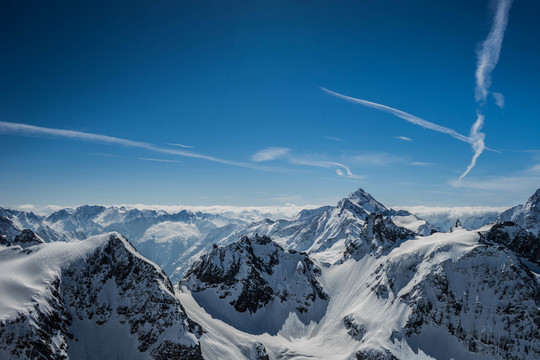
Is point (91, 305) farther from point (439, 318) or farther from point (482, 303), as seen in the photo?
point (482, 303)

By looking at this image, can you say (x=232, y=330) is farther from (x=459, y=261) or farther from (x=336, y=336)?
(x=459, y=261)

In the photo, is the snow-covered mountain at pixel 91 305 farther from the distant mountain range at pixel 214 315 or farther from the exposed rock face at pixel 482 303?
the exposed rock face at pixel 482 303

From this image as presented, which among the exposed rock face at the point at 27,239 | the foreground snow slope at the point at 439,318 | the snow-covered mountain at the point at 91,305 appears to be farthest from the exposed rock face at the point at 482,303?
the exposed rock face at the point at 27,239

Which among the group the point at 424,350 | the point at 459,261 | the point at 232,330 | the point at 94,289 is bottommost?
the point at 232,330

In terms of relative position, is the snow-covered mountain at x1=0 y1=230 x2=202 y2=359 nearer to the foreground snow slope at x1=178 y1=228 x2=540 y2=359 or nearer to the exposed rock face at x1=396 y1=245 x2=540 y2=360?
the foreground snow slope at x1=178 y1=228 x2=540 y2=359

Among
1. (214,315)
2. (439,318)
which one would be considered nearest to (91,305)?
(214,315)

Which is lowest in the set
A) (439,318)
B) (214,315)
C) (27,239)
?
(214,315)

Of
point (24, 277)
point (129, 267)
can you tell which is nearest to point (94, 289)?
point (129, 267)
